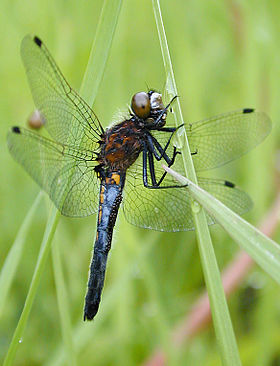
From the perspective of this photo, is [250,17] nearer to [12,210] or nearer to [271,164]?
[271,164]

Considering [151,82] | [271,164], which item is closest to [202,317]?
[271,164]

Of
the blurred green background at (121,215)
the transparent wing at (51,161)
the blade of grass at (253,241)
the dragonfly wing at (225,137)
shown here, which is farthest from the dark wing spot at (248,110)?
the blade of grass at (253,241)

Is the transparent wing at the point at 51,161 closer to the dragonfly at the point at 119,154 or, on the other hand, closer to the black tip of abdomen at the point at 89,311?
the dragonfly at the point at 119,154

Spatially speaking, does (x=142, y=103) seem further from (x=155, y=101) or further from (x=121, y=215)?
(x=121, y=215)

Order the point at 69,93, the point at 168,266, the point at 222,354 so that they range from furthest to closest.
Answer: the point at 168,266, the point at 69,93, the point at 222,354

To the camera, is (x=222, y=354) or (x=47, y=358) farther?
(x=47, y=358)

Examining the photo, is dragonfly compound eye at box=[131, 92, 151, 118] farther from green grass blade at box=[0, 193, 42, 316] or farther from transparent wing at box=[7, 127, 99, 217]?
green grass blade at box=[0, 193, 42, 316]

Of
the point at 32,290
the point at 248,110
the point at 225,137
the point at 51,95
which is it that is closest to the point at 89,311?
the point at 32,290

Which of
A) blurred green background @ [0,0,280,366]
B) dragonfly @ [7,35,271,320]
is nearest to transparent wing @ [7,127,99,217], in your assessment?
dragonfly @ [7,35,271,320]
